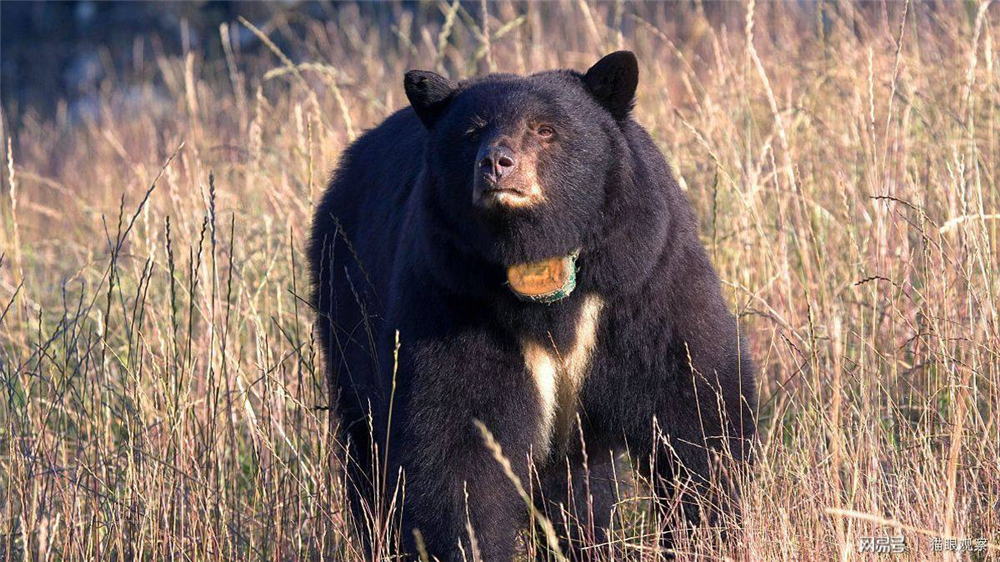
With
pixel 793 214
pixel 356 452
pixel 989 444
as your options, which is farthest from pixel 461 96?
pixel 793 214

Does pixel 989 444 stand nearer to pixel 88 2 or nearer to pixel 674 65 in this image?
pixel 674 65

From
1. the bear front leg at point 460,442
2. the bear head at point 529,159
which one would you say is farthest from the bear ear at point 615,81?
the bear front leg at point 460,442

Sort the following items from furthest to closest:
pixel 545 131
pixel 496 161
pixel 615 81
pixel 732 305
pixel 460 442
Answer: pixel 732 305
pixel 615 81
pixel 545 131
pixel 460 442
pixel 496 161

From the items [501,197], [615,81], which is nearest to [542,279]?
[501,197]

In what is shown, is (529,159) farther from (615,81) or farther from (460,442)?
(460,442)

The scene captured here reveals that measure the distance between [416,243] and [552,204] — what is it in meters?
0.49

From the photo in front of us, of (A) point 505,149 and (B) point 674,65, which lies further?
(B) point 674,65

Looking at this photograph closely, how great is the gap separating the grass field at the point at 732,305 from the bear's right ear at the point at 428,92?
743mm

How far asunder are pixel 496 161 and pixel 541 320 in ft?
1.70

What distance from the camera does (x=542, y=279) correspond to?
3703mm

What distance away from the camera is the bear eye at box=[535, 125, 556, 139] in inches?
149

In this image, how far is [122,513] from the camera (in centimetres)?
394

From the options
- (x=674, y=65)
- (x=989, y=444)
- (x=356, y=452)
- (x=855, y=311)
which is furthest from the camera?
(x=674, y=65)

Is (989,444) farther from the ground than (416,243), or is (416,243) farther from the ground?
(416,243)
